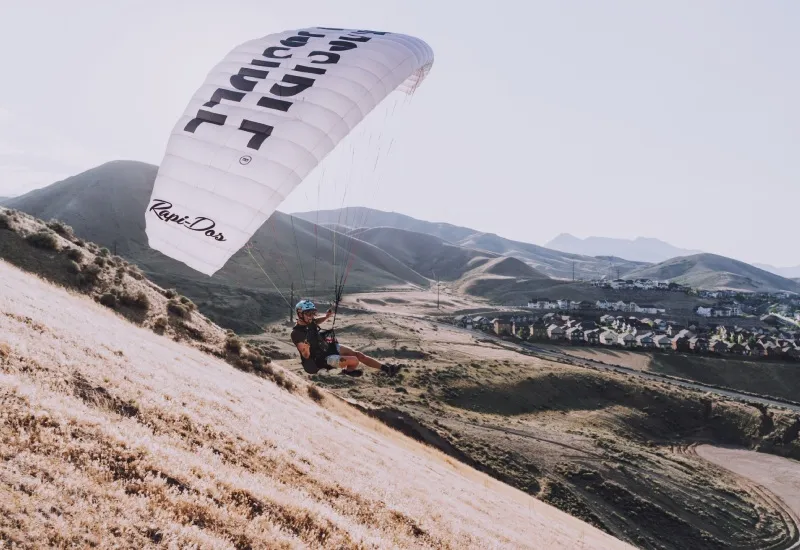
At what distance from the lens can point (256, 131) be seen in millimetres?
12477

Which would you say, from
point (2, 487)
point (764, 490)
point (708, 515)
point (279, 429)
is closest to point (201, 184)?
point (279, 429)

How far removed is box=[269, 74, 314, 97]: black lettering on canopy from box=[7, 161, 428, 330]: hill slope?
66574 mm

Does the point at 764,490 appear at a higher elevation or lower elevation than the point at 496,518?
lower

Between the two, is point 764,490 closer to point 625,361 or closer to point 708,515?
point 708,515

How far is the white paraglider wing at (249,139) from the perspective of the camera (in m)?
12.0

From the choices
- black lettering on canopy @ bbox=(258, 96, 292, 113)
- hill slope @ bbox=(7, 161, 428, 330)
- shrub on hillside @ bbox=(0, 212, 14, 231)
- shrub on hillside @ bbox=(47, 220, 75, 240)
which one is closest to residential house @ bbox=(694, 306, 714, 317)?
hill slope @ bbox=(7, 161, 428, 330)

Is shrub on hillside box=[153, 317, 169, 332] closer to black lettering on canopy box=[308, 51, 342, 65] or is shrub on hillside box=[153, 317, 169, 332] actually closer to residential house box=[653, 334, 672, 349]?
black lettering on canopy box=[308, 51, 342, 65]

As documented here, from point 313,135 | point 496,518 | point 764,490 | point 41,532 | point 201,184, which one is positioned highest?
point 313,135

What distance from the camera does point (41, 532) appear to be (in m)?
4.31

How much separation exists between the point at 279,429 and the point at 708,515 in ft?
103

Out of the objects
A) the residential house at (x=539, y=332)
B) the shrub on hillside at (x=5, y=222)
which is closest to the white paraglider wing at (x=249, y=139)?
the shrub on hillside at (x=5, y=222)

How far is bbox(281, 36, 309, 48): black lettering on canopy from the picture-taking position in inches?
607

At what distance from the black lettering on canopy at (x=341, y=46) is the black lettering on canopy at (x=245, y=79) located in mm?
2336

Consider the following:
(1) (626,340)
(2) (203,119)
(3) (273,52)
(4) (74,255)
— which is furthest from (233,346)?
(1) (626,340)
